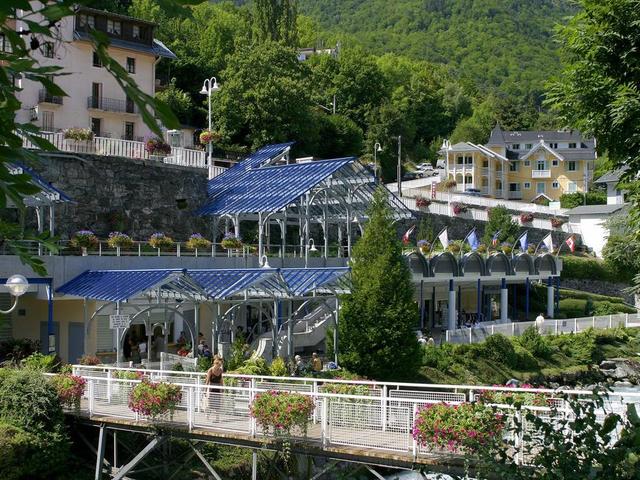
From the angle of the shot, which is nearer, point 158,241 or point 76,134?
point 158,241

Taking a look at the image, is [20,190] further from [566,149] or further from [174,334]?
[566,149]

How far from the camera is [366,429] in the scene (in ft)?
48.6

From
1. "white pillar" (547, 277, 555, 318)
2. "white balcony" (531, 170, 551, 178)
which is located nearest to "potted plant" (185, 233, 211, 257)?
"white pillar" (547, 277, 555, 318)

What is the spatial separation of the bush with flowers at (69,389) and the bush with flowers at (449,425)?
8396 mm

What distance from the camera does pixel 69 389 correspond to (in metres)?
18.7

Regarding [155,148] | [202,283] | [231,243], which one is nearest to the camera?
[202,283]

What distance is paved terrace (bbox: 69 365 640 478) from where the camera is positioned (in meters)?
14.0

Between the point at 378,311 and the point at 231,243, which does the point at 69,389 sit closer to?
the point at 378,311

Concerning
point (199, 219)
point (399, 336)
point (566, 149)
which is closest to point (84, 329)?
point (399, 336)

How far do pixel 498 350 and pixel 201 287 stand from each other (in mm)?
16757

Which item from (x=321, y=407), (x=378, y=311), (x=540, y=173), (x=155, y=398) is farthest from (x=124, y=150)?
(x=540, y=173)

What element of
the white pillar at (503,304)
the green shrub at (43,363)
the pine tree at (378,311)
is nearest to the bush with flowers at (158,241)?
the pine tree at (378,311)

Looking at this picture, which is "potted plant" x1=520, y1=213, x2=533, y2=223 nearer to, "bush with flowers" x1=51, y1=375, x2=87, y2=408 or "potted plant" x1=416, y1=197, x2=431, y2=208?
"potted plant" x1=416, y1=197, x2=431, y2=208

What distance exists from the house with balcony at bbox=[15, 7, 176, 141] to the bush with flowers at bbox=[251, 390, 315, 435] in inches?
1148
